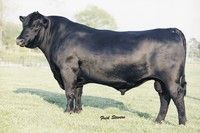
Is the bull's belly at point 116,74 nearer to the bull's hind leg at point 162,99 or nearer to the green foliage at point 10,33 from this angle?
the bull's hind leg at point 162,99

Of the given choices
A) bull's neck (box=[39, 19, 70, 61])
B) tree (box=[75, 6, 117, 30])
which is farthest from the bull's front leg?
tree (box=[75, 6, 117, 30])

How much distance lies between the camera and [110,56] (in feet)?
30.2

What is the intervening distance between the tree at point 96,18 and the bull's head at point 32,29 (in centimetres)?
9342

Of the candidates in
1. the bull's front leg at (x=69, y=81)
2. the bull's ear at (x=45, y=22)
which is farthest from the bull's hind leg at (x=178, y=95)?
the bull's ear at (x=45, y=22)

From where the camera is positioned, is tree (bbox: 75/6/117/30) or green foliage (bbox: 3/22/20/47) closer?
green foliage (bbox: 3/22/20/47)

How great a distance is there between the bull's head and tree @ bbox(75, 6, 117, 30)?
9342 cm

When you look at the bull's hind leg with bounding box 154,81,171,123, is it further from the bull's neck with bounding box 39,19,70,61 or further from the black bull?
the bull's neck with bounding box 39,19,70,61

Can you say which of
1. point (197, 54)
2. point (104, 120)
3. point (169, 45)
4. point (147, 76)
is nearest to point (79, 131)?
point (104, 120)

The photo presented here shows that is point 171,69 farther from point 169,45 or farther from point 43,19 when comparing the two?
point 43,19

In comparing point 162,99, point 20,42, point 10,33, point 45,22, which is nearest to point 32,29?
point 45,22

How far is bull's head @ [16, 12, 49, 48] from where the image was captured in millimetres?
9867

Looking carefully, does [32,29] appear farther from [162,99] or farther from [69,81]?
[162,99]

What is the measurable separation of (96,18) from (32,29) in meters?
95.6

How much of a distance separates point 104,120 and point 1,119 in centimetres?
220
